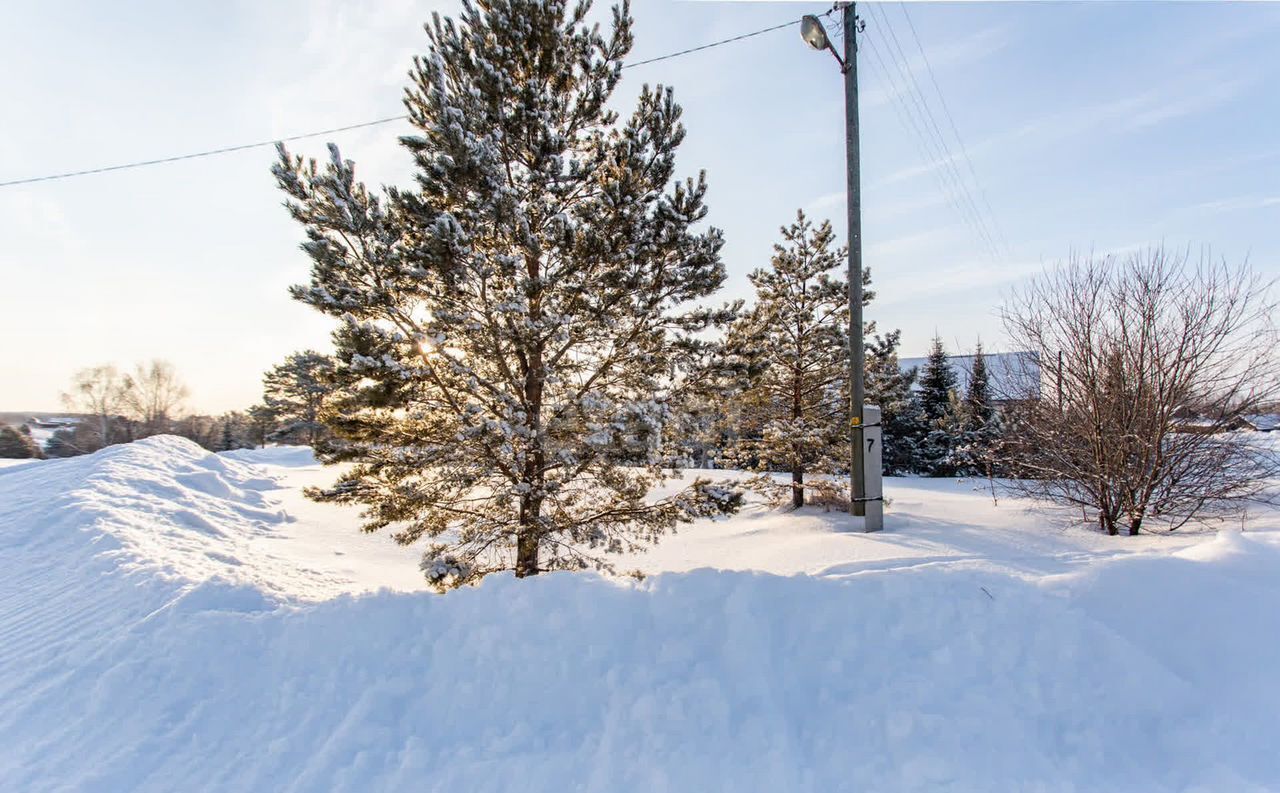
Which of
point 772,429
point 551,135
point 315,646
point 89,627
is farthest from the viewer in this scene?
point 772,429

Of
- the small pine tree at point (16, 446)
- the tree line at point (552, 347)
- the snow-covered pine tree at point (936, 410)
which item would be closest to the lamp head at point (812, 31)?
the tree line at point (552, 347)

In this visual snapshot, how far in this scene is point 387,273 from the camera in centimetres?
530

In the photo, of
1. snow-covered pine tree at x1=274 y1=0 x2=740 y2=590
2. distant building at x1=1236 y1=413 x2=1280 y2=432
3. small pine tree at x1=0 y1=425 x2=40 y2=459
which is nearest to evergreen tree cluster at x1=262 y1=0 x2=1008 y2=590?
snow-covered pine tree at x1=274 y1=0 x2=740 y2=590

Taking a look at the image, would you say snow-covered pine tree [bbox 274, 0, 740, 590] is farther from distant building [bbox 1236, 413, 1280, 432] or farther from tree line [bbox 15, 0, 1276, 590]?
distant building [bbox 1236, 413, 1280, 432]

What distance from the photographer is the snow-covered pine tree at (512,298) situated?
5.15 metres

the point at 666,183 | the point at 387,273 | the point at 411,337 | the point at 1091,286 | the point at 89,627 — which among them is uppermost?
the point at 666,183

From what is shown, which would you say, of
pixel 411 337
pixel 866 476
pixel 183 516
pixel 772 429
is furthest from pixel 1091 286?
pixel 183 516

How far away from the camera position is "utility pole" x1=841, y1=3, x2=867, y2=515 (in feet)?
22.9

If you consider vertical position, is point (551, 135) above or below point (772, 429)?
above

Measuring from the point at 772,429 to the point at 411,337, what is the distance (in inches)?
322

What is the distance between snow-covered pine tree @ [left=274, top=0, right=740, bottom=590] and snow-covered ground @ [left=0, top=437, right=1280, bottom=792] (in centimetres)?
188

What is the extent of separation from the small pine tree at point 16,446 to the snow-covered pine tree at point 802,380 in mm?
43691

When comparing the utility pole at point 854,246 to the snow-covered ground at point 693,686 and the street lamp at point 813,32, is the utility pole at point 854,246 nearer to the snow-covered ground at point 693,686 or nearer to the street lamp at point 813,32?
the street lamp at point 813,32

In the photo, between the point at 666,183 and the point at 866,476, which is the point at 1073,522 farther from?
the point at 666,183
